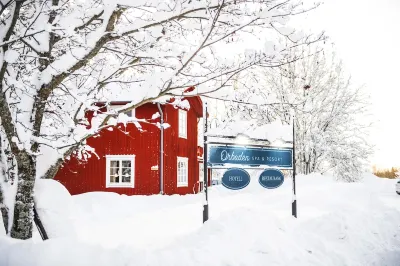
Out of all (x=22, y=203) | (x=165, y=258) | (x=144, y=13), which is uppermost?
(x=144, y=13)

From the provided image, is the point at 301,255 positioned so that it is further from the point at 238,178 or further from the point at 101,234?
the point at 101,234

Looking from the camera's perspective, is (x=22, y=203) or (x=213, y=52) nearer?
(x=22, y=203)

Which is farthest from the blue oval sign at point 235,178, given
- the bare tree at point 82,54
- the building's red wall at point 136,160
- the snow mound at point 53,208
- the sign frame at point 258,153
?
the building's red wall at point 136,160

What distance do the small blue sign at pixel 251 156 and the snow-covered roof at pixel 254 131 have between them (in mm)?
308

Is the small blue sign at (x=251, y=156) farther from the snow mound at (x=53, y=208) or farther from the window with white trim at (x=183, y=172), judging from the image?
the window with white trim at (x=183, y=172)

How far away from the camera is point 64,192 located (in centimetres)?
580

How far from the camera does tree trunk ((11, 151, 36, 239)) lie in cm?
525

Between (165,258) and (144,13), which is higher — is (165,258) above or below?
below

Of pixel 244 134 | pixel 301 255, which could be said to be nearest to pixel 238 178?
pixel 244 134

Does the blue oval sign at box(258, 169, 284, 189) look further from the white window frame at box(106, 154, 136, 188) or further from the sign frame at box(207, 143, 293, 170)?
the white window frame at box(106, 154, 136, 188)

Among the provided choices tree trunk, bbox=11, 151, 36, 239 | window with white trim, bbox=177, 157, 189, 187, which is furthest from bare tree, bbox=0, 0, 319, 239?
window with white trim, bbox=177, 157, 189, 187

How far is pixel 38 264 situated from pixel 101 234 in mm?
4123

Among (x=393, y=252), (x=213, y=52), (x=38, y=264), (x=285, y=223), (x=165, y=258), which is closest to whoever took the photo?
(x=38, y=264)

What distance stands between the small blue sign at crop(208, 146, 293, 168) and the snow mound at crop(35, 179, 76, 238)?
332cm
